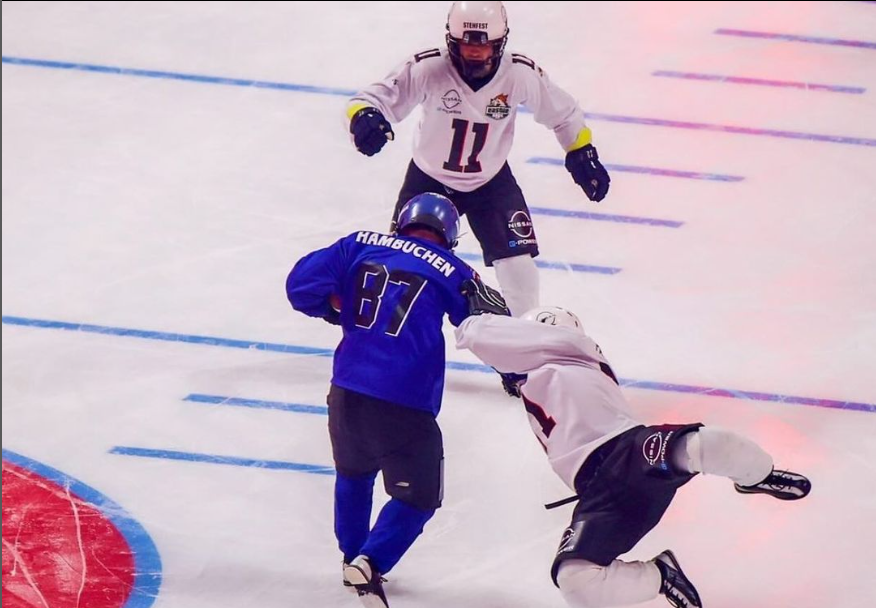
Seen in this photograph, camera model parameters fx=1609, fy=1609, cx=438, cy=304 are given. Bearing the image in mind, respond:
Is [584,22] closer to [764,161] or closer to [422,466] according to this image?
[764,161]

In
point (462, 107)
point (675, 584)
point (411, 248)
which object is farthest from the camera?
point (462, 107)

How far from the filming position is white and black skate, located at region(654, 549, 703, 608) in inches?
194

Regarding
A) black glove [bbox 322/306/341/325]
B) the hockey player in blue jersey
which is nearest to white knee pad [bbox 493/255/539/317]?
the hockey player in blue jersey

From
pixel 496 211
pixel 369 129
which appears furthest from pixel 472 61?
pixel 496 211

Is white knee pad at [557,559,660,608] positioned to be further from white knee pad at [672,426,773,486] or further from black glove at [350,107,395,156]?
black glove at [350,107,395,156]

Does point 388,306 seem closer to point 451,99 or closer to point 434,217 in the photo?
point 434,217

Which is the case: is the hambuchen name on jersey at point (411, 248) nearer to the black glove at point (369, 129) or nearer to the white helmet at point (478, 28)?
the black glove at point (369, 129)

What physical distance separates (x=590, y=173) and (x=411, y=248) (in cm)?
141

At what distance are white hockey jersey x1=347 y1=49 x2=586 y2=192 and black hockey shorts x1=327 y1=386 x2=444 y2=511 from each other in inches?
60.2

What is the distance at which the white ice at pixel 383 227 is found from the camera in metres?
5.62

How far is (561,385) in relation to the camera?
15.9 feet

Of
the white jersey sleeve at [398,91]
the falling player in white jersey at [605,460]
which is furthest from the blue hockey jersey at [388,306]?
the white jersey sleeve at [398,91]

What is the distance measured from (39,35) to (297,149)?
2.50 metres

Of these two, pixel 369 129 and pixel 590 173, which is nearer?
pixel 369 129
